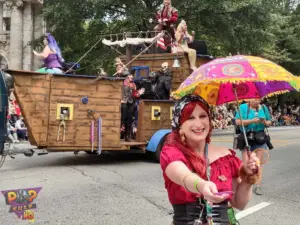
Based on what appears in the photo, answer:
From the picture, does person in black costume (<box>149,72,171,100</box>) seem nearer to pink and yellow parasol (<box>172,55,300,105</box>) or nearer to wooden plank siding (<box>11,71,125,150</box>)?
wooden plank siding (<box>11,71,125,150</box>)

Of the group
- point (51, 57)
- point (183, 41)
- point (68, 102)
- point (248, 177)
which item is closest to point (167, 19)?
point (183, 41)

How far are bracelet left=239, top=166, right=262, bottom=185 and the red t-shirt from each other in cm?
4

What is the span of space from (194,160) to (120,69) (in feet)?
24.4

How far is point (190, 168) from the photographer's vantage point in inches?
98.9

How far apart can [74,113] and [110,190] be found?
2.45 meters

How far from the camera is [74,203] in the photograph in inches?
232

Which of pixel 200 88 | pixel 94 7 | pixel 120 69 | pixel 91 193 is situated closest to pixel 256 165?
pixel 200 88

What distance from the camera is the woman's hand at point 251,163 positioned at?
2546mm

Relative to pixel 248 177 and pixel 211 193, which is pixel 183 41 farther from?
pixel 211 193

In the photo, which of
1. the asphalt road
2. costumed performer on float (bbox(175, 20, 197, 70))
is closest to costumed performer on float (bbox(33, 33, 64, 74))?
the asphalt road

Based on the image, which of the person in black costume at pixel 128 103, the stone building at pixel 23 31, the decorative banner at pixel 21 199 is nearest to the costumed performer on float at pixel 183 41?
the person in black costume at pixel 128 103

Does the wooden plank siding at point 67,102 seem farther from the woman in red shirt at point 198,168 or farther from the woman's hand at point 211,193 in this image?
the woman's hand at point 211,193

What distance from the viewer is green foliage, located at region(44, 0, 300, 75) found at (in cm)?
2134

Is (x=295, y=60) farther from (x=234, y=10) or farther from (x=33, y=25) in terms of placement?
(x=33, y=25)
